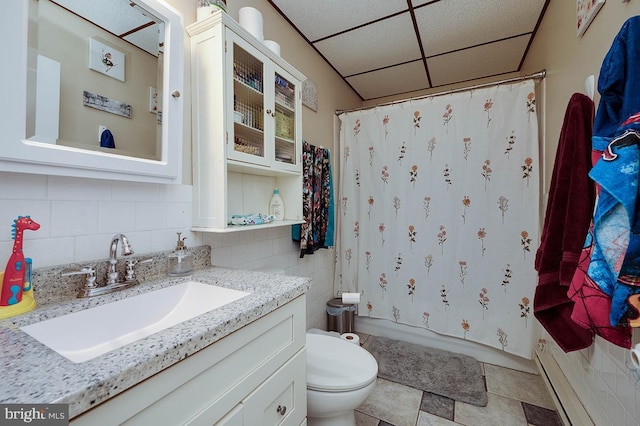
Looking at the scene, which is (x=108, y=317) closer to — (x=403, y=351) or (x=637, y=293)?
(x=637, y=293)

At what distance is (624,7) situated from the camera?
2.74 feet

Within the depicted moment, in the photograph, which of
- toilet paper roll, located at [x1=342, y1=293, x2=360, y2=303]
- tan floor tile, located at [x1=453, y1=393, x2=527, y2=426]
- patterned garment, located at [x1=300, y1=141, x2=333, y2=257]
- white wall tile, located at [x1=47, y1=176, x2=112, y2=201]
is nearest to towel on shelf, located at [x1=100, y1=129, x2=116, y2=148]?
white wall tile, located at [x1=47, y1=176, x2=112, y2=201]

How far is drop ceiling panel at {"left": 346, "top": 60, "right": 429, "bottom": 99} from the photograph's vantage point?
2.28 metres

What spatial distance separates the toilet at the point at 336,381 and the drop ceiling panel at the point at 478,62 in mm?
2276

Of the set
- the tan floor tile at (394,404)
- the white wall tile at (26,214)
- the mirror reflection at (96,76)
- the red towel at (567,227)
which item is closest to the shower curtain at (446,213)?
the tan floor tile at (394,404)

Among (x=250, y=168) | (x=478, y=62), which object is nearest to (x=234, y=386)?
(x=250, y=168)

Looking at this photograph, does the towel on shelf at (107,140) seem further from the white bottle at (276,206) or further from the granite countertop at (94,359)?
the white bottle at (276,206)

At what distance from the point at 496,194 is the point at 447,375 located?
1253 mm

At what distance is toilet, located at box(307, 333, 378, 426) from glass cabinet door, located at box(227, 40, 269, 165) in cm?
97

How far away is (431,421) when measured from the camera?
1.35 m

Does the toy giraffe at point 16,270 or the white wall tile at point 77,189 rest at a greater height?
the white wall tile at point 77,189

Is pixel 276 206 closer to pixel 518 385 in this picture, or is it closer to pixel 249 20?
pixel 249 20

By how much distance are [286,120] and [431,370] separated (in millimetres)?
1865

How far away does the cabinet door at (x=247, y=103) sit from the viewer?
1099 millimetres
